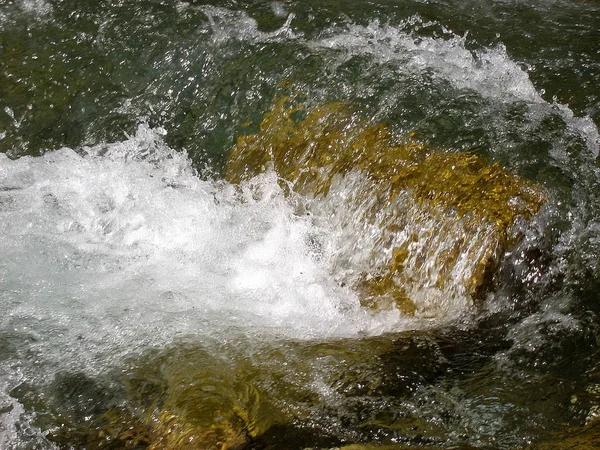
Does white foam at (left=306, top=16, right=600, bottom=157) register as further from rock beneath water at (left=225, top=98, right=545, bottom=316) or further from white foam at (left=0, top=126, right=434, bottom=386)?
white foam at (left=0, top=126, right=434, bottom=386)

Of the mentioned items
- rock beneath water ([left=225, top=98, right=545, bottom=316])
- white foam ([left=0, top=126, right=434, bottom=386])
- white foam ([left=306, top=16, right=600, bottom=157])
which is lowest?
white foam ([left=0, top=126, right=434, bottom=386])

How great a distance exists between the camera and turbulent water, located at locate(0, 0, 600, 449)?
287cm

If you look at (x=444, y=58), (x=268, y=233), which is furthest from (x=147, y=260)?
(x=444, y=58)

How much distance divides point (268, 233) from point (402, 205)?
0.75 m

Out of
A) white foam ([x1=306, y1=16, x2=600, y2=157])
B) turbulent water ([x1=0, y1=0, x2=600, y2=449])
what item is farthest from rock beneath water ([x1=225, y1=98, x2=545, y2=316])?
white foam ([x1=306, y1=16, x2=600, y2=157])

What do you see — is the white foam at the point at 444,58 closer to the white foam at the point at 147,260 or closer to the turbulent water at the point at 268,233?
the turbulent water at the point at 268,233

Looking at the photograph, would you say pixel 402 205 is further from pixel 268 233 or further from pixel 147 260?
pixel 147 260

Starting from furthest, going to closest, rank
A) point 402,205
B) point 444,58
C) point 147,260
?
1. point 444,58
2. point 147,260
3. point 402,205

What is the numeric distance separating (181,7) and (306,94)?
139 centimetres

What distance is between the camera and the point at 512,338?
3.10m

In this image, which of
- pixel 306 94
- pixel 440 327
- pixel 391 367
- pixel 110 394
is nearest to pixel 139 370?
pixel 110 394

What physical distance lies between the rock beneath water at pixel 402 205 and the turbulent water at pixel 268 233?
0.05 m

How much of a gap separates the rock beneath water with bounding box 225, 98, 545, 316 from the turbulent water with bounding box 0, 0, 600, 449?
0.15ft

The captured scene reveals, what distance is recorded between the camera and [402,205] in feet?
11.5
